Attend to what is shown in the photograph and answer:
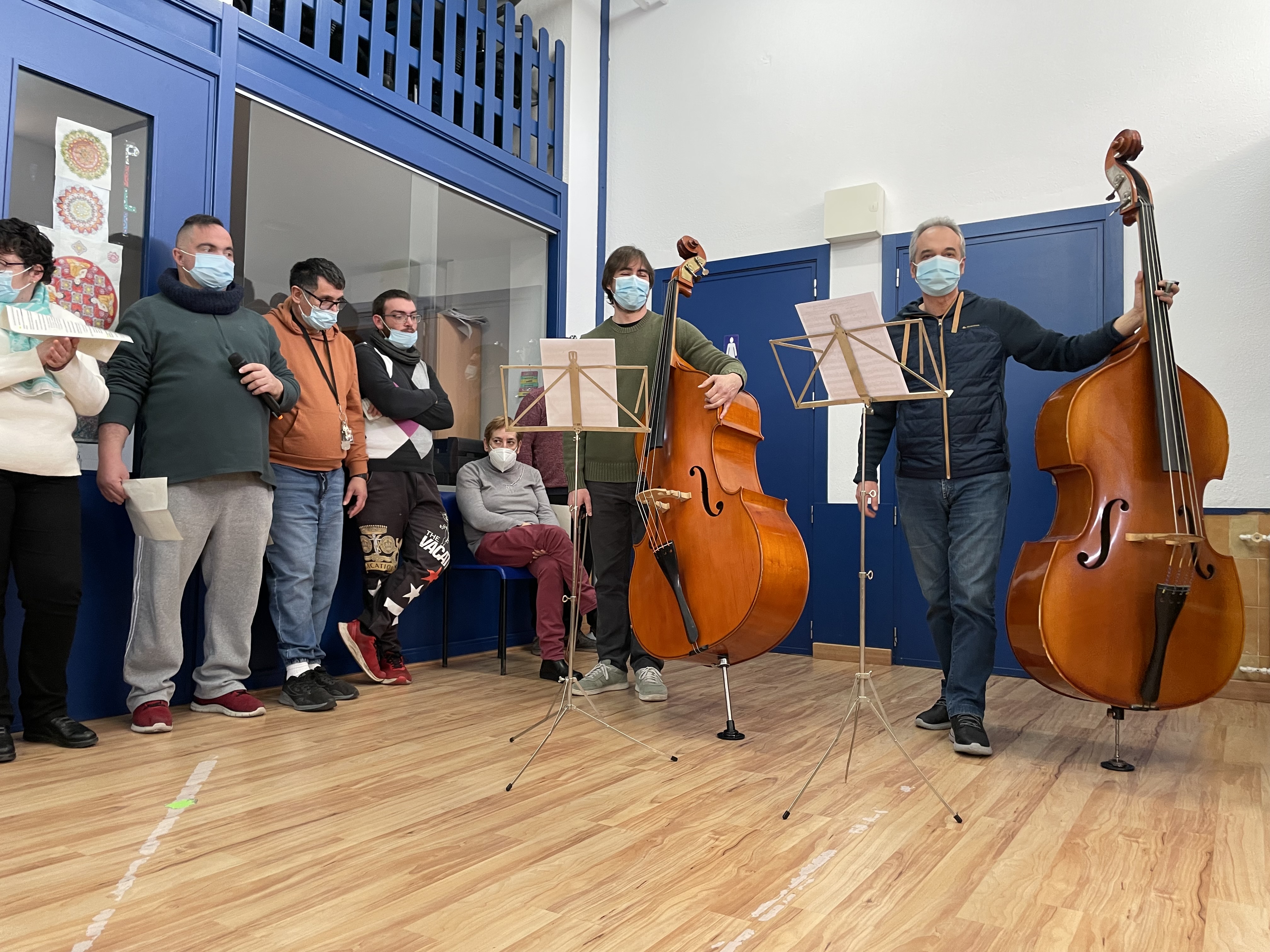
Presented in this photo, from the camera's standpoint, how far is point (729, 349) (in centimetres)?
502

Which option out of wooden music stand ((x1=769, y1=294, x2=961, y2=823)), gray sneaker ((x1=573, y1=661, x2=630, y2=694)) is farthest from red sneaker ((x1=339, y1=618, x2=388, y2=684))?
wooden music stand ((x1=769, y1=294, x2=961, y2=823))

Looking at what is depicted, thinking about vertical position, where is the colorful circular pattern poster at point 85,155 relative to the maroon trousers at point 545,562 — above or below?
above

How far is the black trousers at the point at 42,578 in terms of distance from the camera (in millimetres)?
2514

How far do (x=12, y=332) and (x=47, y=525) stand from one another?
20.8 inches

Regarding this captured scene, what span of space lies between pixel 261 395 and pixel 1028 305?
3318 millimetres

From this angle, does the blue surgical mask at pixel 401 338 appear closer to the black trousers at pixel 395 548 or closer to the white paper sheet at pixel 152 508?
the black trousers at pixel 395 548

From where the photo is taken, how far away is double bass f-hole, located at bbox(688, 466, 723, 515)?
2.68 meters

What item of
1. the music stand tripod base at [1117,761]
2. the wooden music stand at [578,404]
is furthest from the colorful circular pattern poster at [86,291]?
the music stand tripod base at [1117,761]

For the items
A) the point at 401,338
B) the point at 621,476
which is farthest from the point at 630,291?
the point at 401,338

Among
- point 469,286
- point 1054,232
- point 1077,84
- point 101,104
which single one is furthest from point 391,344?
point 1077,84

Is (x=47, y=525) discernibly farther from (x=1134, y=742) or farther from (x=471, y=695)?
(x=1134, y=742)

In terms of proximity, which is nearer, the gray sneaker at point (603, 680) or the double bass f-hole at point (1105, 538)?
the double bass f-hole at point (1105, 538)

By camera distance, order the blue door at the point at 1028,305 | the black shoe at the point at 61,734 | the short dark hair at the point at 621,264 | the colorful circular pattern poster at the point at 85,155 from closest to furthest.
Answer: the black shoe at the point at 61,734
the colorful circular pattern poster at the point at 85,155
the short dark hair at the point at 621,264
the blue door at the point at 1028,305

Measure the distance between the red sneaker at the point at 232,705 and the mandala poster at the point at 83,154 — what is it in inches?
66.1
